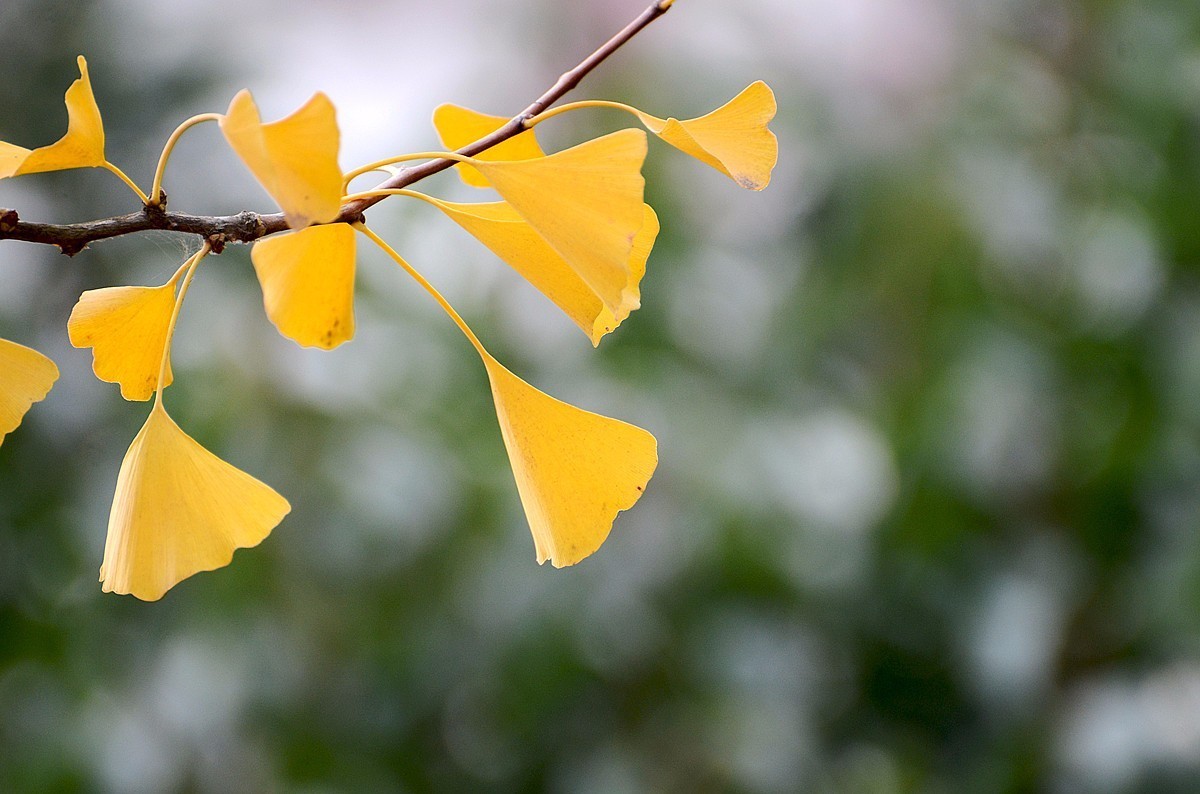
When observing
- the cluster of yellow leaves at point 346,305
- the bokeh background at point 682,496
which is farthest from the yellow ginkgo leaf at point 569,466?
the bokeh background at point 682,496

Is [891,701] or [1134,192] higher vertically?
[1134,192]

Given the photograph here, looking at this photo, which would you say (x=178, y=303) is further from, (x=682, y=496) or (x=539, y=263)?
(x=682, y=496)

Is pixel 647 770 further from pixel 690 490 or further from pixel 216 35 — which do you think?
pixel 216 35

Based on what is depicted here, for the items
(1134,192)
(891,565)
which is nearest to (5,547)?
(891,565)

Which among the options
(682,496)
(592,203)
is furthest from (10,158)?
(682,496)

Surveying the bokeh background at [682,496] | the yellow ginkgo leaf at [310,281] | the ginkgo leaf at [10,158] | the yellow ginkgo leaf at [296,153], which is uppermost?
the yellow ginkgo leaf at [296,153]

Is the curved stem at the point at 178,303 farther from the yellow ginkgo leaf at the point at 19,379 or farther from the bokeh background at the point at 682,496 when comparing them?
the bokeh background at the point at 682,496
